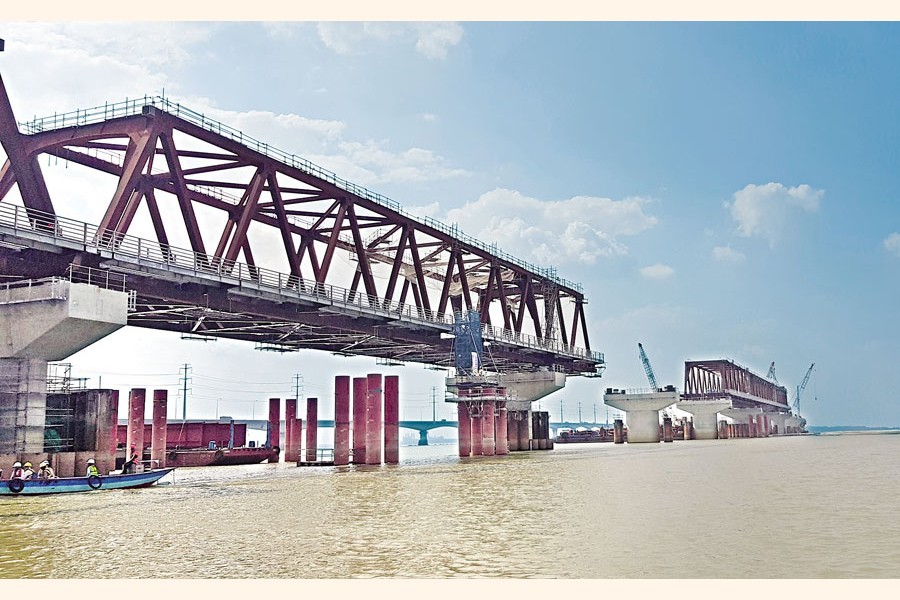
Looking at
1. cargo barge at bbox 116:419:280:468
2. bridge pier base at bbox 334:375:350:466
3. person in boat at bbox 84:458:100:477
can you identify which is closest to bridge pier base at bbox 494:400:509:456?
bridge pier base at bbox 334:375:350:466

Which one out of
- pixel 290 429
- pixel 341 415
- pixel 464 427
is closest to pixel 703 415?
pixel 464 427

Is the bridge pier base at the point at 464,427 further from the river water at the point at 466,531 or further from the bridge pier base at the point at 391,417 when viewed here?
the river water at the point at 466,531

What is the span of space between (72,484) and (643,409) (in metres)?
105

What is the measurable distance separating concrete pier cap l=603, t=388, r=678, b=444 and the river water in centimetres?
8689

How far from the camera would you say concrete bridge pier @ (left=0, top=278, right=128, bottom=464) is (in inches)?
1497

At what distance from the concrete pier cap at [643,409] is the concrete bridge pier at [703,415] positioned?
24.5 metres

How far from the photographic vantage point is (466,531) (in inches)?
1041

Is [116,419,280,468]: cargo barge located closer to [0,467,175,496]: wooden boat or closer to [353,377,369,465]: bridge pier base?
[353,377,369,465]: bridge pier base

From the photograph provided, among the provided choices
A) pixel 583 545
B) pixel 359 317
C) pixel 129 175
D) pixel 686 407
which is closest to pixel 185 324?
pixel 359 317

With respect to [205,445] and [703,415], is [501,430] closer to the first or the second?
[205,445]
